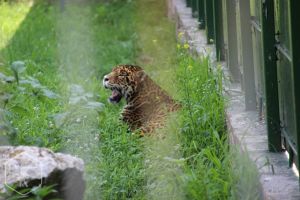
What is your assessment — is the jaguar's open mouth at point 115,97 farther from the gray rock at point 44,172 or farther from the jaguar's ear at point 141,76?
the gray rock at point 44,172

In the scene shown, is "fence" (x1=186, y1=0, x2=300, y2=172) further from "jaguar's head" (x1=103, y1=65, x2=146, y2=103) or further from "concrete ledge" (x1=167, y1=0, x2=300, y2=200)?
"jaguar's head" (x1=103, y1=65, x2=146, y2=103)

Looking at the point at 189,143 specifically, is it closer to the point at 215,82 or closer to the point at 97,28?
the point at 215,82

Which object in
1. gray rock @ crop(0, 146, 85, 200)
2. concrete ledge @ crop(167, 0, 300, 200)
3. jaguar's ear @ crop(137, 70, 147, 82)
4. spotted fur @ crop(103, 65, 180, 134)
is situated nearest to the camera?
concrete ledge @ crop(167, 0, 300, 200)

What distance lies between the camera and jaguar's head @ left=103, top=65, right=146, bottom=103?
259 inches

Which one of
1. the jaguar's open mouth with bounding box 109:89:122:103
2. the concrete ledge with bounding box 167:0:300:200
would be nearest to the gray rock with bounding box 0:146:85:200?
the concrete ledge with bounding box 167:0:300:200

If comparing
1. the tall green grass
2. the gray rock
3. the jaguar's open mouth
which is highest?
the gray rock

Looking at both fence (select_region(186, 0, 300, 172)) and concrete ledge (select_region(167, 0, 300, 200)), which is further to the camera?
concrete ledge (select_region(167, 0, 300, 200))

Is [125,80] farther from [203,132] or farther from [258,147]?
[258,147]

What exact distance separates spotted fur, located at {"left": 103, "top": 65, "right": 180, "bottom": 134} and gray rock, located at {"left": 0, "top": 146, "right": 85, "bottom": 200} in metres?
1.52

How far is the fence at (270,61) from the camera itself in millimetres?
3936

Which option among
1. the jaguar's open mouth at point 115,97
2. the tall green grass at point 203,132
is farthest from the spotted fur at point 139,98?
the tall green grass at point 203,132

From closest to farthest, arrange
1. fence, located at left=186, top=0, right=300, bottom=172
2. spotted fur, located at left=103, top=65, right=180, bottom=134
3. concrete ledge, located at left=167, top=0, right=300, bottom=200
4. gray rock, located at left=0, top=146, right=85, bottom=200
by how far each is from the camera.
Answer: fence, located at left=186, top=0, right=300, bottom=172, concrete ledge, located at left=167, top=0, right=300, bottom=200, gray rock, located at left=0, top=146, right=85, bottom=200, spotted fur, located at left=103, top=65, right=180, bottom=134

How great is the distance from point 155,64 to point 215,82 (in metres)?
2.46

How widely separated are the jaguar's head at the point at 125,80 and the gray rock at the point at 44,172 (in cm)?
205
